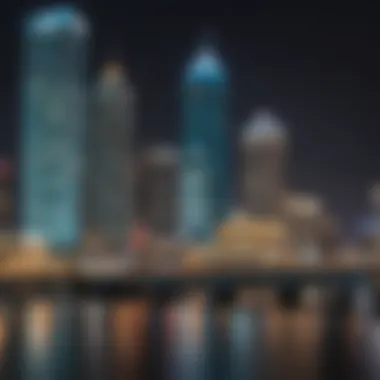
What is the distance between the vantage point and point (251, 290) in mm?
11539

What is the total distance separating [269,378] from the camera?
4.44 m

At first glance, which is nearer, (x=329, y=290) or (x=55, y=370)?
(x=55, y=370)

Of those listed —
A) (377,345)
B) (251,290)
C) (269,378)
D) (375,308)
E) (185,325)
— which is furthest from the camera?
(251,290)

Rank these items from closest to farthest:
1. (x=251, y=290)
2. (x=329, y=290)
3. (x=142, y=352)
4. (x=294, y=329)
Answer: (x=142, y=352) < (x=294, y=329) < (x=329, y=290) < (x=251, y=290)

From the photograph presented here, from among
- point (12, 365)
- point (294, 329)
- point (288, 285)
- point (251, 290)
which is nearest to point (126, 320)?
point (294, 329)

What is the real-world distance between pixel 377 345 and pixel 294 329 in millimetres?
1675

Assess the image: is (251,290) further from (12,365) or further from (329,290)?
(12,365)

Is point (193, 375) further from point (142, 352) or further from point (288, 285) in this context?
point (288, 285)

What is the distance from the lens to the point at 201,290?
35.1 ft

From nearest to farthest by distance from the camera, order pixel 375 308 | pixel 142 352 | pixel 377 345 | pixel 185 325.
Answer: pixel 142 352, pixel 377 345, pixel 185 325, pixel 375 308

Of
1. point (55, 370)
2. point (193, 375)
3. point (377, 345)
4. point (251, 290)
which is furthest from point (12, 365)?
point (251, 290)

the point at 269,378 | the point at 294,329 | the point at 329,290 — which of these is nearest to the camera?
the point at 269,378

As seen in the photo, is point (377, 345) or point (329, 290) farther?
point (329, 290)

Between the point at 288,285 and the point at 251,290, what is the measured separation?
107 cm
